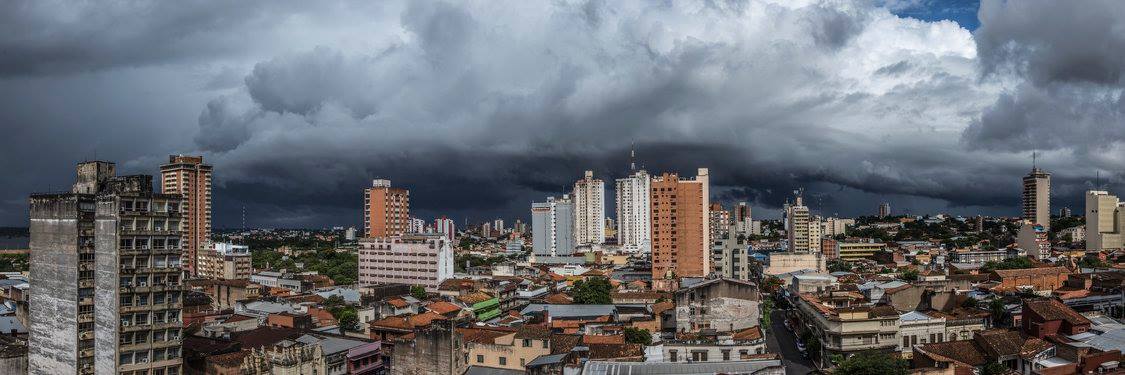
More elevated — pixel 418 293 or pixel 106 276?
pixel 106 276

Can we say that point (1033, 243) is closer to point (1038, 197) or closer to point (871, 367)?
point (1038, 197)

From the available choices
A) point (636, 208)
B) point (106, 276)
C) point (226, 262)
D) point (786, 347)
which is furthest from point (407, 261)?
point (636, 208)

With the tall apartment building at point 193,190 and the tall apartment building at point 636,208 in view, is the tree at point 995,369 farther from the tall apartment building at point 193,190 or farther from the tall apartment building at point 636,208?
the tall apartment building at point 636,208

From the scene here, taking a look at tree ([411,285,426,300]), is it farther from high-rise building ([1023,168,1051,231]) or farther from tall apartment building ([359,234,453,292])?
high-rise building ([1023,168,1051,231])

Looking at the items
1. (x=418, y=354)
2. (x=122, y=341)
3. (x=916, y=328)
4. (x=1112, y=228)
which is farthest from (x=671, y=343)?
(x=1112, y=228)

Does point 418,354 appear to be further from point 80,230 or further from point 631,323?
point 631,323

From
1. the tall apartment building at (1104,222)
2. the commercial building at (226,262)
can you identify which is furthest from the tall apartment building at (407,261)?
the tall apartment building at (1104,222)
